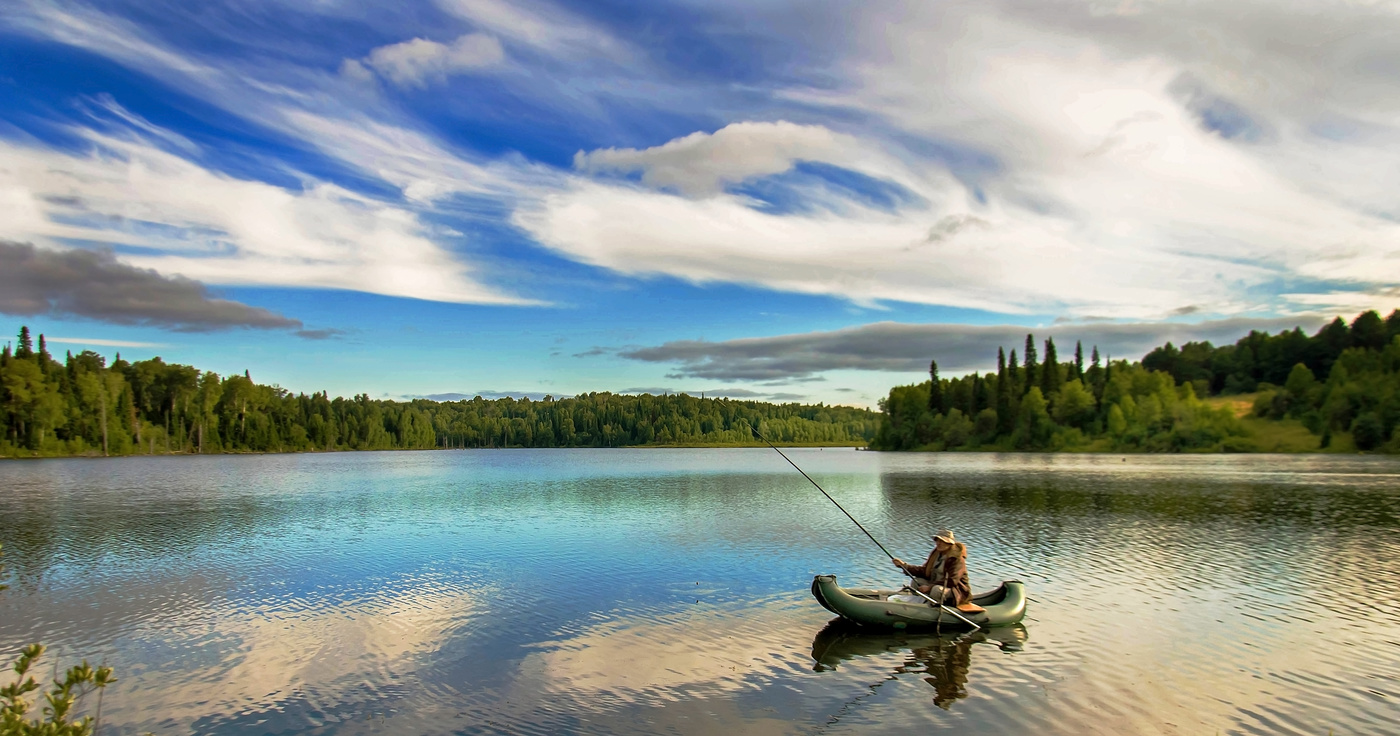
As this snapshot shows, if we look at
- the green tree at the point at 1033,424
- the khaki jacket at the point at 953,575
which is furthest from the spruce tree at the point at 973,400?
the khaki jacket at the point at 953,575

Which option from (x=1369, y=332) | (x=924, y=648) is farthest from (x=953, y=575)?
(x=1369, y=332)

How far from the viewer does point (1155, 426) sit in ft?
521

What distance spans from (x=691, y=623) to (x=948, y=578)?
22.4ft

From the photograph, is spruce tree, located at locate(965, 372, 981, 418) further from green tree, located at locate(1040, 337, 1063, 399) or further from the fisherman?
the fisherman

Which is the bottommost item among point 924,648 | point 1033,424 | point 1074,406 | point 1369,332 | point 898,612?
point 924,648

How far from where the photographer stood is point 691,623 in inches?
842

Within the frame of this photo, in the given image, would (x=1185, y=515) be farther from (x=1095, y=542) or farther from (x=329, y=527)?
(x=329, y=527)

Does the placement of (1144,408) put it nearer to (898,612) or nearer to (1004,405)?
(1004,405)

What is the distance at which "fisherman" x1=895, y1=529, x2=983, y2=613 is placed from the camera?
67.8 ft

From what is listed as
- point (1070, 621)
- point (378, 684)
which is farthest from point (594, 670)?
point (1070, 621)

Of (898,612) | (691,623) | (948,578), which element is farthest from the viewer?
(691,623)

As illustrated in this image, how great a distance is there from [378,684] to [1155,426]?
172 m

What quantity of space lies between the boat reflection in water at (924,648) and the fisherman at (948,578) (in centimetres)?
84

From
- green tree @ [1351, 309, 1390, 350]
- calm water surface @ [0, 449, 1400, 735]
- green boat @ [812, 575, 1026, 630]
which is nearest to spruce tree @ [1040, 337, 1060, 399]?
green tree @ [1351, 309, 1390, 350]
